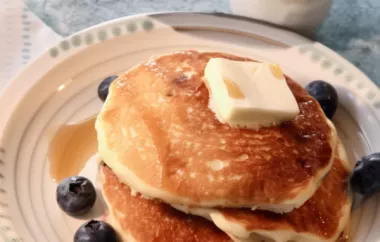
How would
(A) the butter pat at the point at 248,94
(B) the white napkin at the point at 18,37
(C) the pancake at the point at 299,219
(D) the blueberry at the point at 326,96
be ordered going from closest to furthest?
1. (C) the pancake at the point at 299,219
2. (A) the butter pat at the point at 248,94
3. (D) the blueberry at the point at 326,96
4. (B) the white napkin at the point at 18,37

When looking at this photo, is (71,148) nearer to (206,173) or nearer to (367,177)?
(206,173)

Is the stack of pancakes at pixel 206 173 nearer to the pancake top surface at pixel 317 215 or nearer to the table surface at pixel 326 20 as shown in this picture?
the pancake top surface at pixel 317 215

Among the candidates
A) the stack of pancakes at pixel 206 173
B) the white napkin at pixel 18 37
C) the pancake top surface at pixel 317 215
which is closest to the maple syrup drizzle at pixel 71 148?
the stack of pancakes at pixel 206 173

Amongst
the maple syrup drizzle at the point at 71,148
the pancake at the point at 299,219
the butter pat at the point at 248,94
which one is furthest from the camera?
the maple syrup drizzle at the point at 71,148

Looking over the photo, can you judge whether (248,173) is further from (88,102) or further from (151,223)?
(88,102)

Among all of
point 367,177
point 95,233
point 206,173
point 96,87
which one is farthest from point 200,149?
point 96,87

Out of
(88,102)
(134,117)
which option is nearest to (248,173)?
(134,117)

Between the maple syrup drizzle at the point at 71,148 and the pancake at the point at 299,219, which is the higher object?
the pancake at the point at 299,219
